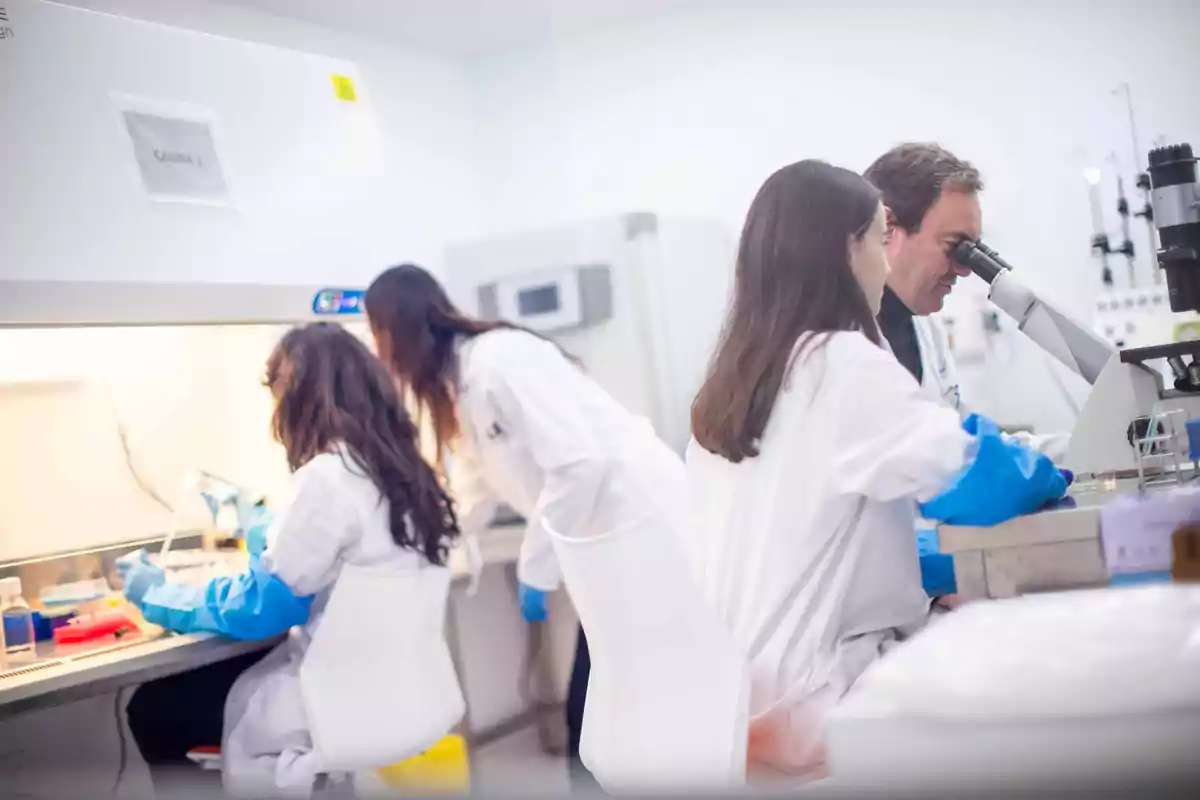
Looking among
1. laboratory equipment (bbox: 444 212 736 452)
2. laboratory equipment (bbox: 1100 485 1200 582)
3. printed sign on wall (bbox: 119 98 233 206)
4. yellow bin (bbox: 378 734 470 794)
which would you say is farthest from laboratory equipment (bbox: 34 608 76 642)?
laboratory equipment (bbox: 1100 485 1200 582)

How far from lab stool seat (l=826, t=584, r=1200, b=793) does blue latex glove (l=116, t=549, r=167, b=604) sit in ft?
3.41

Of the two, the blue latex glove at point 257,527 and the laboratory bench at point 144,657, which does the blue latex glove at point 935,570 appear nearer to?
the laboratory bench at point 144,657

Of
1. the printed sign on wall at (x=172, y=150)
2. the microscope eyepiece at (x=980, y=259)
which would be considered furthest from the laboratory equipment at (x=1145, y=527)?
the printed sign on wall at (x=172, y=150)

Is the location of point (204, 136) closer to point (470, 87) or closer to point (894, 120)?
point (470, 87)

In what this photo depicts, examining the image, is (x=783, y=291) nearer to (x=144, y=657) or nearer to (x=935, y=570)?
(x=935, y=570)

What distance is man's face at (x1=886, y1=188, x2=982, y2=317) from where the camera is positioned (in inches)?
44.4

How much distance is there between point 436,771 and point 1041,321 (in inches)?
37.8

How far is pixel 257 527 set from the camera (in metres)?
1.57

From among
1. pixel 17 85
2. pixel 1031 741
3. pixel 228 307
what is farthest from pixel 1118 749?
pixel 17 85

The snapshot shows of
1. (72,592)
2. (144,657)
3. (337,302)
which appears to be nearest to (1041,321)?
(337,302)

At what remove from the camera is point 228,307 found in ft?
Result: 5.11

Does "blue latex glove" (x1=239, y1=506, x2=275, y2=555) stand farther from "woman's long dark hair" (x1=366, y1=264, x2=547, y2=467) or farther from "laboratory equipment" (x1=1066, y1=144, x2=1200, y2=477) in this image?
"laboratory equipment" (x1=1066, y1=144, x2=1200, y2=477)

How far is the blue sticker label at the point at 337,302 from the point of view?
1.58 m

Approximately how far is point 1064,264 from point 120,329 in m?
1.20
